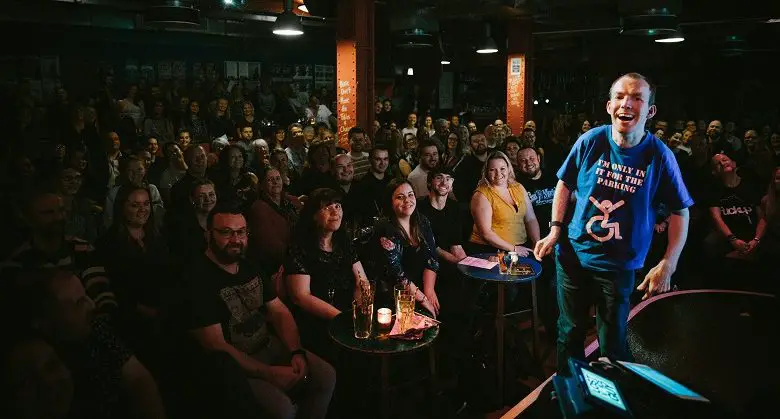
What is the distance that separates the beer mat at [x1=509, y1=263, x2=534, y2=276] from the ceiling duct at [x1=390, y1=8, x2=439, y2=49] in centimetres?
518

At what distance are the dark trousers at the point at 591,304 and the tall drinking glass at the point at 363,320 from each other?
3.02ft

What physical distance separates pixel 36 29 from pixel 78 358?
9285 mm

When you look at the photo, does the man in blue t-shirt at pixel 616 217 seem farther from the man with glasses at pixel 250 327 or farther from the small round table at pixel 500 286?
the man with glasses at pixel 250 327

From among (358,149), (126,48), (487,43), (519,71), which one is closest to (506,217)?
(358,149)

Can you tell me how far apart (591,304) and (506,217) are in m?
1.62

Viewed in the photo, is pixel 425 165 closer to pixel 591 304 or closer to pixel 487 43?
pixel 591 304

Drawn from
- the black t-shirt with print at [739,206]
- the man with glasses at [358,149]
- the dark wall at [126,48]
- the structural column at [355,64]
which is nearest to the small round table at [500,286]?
the black t-shirt with print at [739,206]

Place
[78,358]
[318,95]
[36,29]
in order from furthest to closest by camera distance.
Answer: [318,95]
[36,29]
[78,358]

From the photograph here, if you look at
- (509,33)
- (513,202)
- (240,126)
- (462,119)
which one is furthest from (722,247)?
(462,119)

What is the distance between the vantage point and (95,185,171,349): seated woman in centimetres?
294

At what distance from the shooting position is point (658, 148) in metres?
2.63

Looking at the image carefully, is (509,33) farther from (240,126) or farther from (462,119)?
(240,126)

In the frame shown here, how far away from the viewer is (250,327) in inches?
118

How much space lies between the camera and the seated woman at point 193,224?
3682mm
